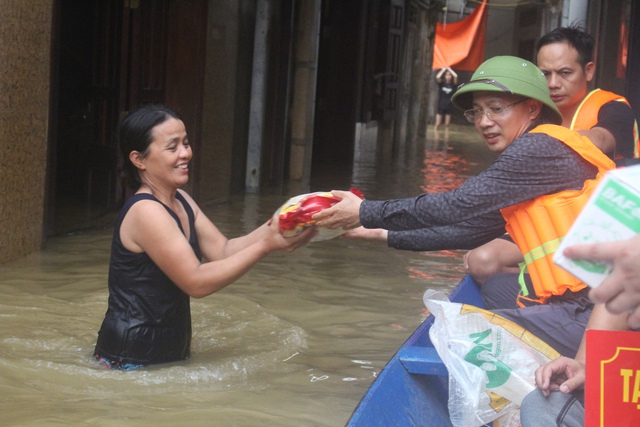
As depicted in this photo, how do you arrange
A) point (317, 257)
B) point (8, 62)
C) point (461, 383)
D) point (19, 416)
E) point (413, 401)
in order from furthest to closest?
point (317, 257), point (8, 62), point (19, 416), point (413, 401), point (461, 383)

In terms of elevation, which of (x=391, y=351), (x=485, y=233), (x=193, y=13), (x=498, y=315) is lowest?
(x=391, y=351)

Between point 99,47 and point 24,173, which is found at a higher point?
point 99,47

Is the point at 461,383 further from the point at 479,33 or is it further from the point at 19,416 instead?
the point at 479,33

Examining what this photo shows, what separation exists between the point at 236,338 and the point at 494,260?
1437 millimetres


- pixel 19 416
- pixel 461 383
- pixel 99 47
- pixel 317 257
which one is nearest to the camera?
pixel 461 383

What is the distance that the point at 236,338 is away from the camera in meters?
4.56

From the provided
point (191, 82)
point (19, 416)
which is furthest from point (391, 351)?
point (191, 82)

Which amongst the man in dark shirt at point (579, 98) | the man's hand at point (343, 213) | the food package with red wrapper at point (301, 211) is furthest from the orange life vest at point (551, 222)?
the man in dark shirt at point (579, 98)

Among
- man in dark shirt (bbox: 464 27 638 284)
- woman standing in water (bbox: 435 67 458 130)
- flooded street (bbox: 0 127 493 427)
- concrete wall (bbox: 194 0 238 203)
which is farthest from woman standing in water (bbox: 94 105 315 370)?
woman standing in water (bbox: 435 67 458 130)

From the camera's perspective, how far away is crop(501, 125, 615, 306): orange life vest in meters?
2.98

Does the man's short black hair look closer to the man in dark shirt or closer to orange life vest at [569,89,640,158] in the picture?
the man in dark shirt

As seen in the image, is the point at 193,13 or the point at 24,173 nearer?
the point at 24,173

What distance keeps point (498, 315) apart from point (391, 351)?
1.45 meters

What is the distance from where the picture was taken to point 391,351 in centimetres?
441
